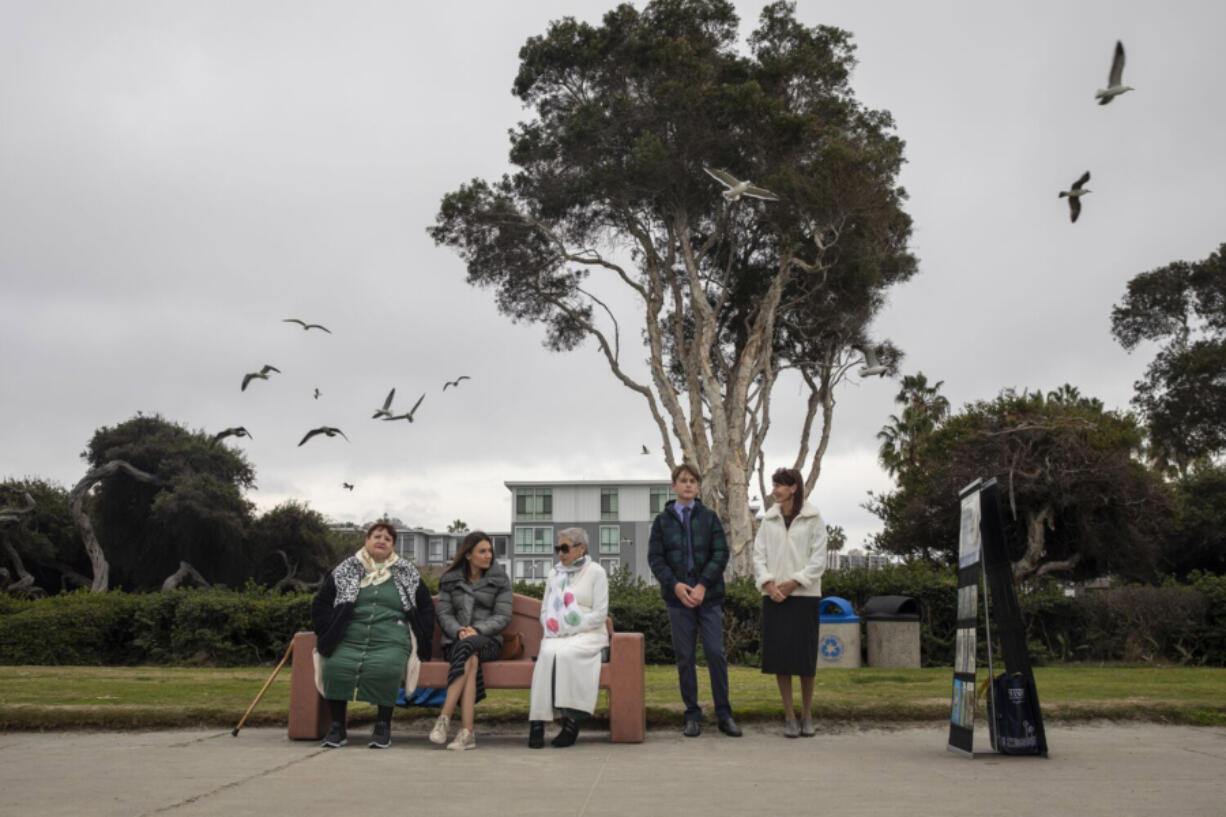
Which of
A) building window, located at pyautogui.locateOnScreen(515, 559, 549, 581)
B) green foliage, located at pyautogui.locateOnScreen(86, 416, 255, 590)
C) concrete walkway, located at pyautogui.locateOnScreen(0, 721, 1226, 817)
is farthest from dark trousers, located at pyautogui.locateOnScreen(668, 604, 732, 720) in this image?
building window, located at pyautogui.locateOnScreen(515, 559, 549, 581)

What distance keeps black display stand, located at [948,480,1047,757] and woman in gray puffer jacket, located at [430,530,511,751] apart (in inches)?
114

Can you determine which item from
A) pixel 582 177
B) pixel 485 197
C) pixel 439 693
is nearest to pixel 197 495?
pixel 485 197

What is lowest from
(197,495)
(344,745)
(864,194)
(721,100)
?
(344,745)

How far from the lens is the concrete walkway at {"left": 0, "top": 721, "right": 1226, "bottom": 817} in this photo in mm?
4895

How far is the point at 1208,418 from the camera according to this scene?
124 ft

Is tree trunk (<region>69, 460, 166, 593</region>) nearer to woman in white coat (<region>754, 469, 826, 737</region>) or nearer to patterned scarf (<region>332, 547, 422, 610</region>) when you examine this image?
patterned scarf (<region>332, 547, 422, 610</region>)

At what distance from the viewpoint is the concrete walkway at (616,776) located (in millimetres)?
4895

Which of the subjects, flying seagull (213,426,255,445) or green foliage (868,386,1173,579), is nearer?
flying seagull (213,426,255,445)

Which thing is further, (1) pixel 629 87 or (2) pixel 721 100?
(1) pixel 629 87

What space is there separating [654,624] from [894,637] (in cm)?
298

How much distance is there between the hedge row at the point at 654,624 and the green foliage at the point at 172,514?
2900 centimetres

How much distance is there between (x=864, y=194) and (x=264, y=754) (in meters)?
21.2

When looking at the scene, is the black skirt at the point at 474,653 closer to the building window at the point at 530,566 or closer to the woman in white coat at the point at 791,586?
the woman in white coat at the point at 791,586

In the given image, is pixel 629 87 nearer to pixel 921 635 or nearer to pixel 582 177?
pixel 582 177
